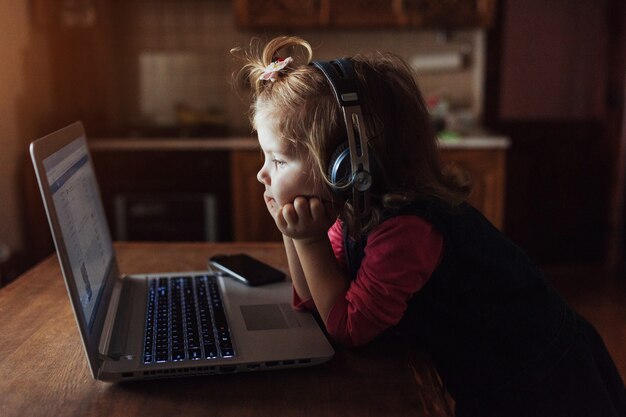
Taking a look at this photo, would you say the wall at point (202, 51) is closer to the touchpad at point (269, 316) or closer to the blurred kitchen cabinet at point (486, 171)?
the blurred kitchen cabinet at point (486, 171)

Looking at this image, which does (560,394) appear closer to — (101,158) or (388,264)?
(388,264)

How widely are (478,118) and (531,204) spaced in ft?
1.72

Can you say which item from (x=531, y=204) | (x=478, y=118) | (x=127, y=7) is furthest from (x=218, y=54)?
(x=531, y=204)

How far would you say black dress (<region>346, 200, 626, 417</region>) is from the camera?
3.28ft

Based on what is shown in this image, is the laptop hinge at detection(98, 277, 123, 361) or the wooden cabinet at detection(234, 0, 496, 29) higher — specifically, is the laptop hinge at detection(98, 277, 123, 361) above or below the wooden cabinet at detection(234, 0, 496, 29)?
below

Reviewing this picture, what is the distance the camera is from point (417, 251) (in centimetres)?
95

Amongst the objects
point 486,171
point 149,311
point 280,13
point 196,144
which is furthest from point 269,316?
point 280,13

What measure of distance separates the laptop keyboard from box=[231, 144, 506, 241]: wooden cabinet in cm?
189

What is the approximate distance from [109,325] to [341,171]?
0.40 m

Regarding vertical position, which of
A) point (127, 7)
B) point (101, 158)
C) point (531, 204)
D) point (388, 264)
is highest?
point (127, 7)

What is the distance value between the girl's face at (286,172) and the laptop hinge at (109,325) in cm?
30

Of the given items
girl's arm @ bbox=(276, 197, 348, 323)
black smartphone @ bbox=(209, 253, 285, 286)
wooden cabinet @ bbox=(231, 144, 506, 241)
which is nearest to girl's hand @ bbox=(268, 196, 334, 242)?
girl's arm @ bbox=(276, 197, 348, 323)

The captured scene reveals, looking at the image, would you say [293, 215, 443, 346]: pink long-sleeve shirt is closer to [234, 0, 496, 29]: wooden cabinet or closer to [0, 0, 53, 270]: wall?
[0, 0, 53, 270]: wall

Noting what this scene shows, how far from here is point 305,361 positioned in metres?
0.90
